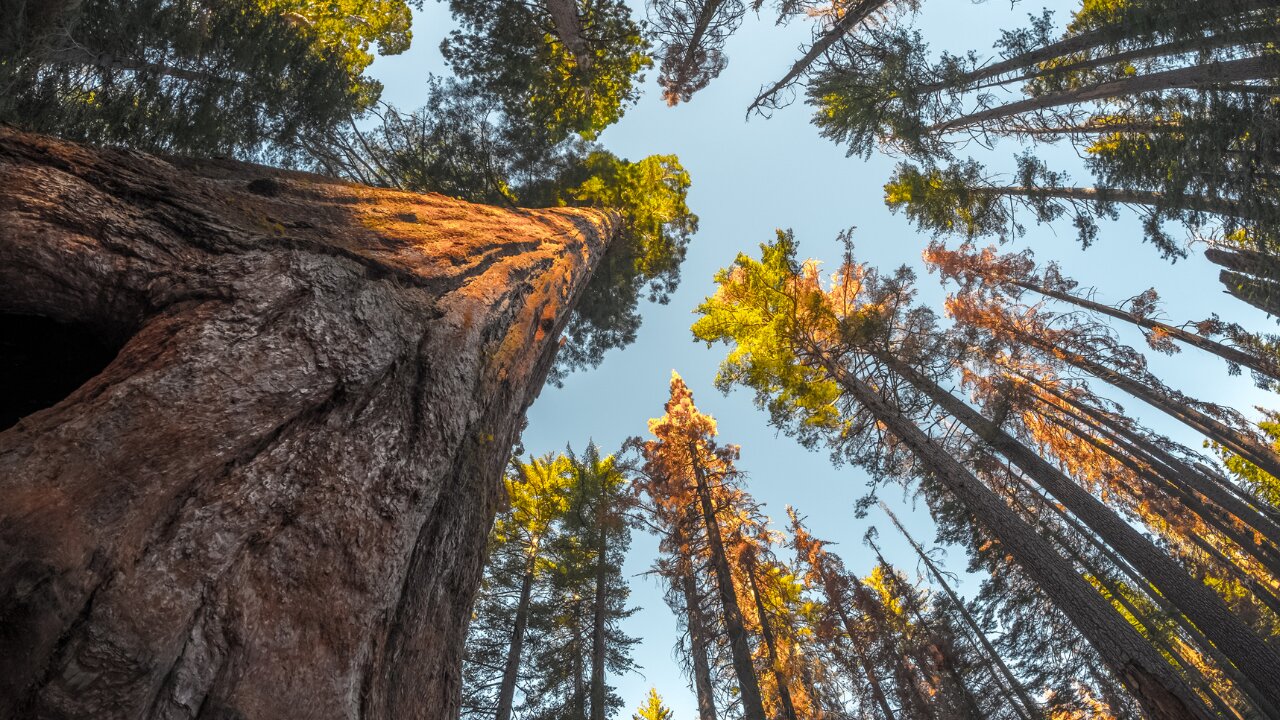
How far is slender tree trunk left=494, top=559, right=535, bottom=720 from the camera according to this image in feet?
29.8

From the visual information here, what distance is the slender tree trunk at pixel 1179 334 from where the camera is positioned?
1159 centimetres

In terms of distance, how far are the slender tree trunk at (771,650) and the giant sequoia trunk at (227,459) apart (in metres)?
9.84

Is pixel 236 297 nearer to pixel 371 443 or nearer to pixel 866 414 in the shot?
pixel 371 443

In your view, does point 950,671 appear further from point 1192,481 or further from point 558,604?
point 558,604

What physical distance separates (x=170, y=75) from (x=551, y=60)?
5.62 meters

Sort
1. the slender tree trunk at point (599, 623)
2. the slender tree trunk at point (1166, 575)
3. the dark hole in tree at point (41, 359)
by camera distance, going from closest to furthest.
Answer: the dark hole in tree at point (41, 359) < the slender tree trunk at point (1166, 575) < the slender tree trunk at point (599, 623)

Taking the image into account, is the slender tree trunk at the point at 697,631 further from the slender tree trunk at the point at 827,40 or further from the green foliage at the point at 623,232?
the slender tree trunk at the point at 827,40

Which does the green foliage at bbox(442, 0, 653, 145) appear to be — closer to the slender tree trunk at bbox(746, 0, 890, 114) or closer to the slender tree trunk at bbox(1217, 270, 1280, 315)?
the slender tree trunk at bbox(746, 0, 890, 114)

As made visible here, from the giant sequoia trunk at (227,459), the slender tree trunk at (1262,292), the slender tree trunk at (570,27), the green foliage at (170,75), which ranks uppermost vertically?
the slender tree trunk at (570,27)

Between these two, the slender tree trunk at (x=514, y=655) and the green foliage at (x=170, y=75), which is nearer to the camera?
the green foliage at (x=170, y=75)

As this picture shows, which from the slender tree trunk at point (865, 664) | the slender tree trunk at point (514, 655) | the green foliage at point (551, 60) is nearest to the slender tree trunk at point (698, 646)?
the slender tree trunk at point (514, 655)

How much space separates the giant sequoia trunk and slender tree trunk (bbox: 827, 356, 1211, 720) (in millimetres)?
6529

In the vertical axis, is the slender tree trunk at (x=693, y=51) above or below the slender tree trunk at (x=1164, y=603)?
above

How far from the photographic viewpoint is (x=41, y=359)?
237 centimetres
